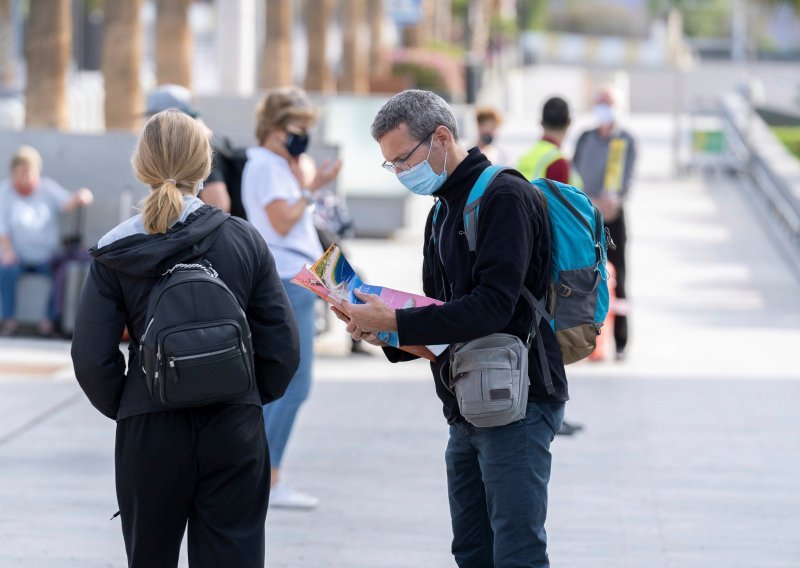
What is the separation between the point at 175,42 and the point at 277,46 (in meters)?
8.68

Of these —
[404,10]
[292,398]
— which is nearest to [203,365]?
[292,398]

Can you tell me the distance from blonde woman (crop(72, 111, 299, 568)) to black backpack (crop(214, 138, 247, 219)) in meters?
2.14

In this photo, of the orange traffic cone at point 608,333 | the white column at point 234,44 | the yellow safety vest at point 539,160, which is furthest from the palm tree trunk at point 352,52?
the yellow safety vest at point 539,160

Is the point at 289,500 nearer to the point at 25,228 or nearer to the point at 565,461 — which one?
the point at 565,461

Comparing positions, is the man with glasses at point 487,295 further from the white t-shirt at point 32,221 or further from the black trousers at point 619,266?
the white t-shirt at point 32,221

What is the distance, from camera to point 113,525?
6.09 metres

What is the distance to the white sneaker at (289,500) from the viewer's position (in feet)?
20.6

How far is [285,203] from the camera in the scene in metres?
5.98

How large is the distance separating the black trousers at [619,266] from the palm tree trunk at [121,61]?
6.91 m

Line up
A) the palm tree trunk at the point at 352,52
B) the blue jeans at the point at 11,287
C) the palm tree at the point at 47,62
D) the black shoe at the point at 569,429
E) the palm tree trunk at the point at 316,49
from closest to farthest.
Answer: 1. the black shoe at the point at 569,429
2. the blue jeans at the point at 11,287
3. the palm tree at the point at 47,62
4. the palm tree trunk at the point at 316,49
5. the palm tree trunk at the point at 352,52

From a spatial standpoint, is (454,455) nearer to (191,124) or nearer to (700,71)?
(191,124)

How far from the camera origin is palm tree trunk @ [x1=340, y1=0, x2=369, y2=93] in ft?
111

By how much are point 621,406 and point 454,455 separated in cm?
479

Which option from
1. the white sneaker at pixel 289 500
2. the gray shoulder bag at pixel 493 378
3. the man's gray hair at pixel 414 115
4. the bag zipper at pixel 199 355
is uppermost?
the man's gray hair at pixel 414 115
